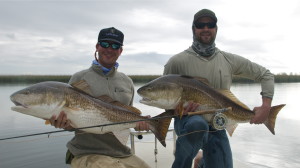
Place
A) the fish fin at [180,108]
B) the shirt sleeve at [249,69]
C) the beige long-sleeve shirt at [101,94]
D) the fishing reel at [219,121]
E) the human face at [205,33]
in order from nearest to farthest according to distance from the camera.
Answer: the fish fin at [180,108], the fishing reel at [219,121], the beige long-sleeve shirt at [101,94], the human face at [205,33], the shirt sleeve at [249,69]

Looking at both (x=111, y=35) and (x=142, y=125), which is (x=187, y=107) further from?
(x=111, y=35)

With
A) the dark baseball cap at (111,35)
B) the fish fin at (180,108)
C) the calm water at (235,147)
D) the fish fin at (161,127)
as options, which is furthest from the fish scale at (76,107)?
the calm water at (235,147)

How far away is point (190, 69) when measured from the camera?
4.08 m

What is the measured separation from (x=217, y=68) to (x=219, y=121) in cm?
89

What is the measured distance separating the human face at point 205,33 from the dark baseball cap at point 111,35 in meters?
1.19

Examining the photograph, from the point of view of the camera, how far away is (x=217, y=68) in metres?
4.16

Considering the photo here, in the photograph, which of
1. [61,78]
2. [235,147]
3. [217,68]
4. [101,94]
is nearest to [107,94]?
[101,94]

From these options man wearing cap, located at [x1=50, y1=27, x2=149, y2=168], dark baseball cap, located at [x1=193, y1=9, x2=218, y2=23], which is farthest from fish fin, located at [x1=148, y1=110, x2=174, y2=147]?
dark baseball cap, located at [x1=193, y1=9, x2=218, y2=23]

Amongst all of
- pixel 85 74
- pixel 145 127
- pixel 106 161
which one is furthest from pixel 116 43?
pixel 106 161

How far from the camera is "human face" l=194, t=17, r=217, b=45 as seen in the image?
4145 millimetres

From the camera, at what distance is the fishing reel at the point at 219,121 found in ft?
12.0

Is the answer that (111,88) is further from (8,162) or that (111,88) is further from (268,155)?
(268,155)

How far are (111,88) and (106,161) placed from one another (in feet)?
3.57

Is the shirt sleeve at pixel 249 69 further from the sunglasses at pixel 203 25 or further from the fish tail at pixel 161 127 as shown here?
the fish tail at pixel 161 127
